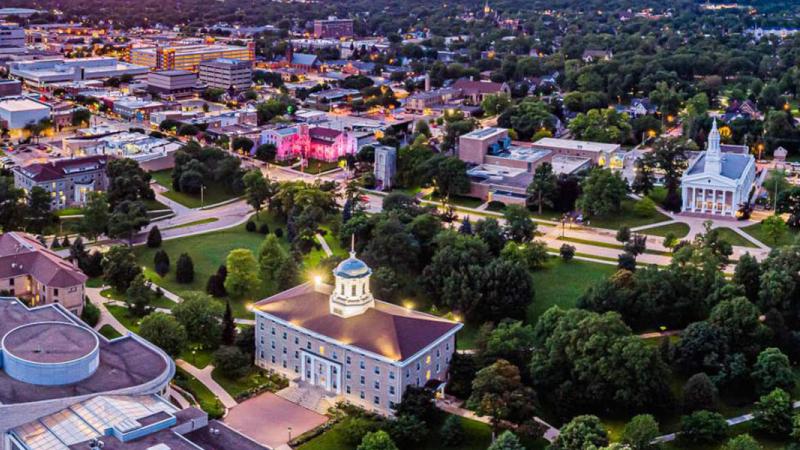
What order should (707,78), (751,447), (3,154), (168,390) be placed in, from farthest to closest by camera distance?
(707,78) → (3,154) → (168,390) → (751,447)

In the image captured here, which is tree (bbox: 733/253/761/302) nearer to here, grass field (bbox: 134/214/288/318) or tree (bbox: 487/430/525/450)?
tree (bbox: 487/430/525/450)

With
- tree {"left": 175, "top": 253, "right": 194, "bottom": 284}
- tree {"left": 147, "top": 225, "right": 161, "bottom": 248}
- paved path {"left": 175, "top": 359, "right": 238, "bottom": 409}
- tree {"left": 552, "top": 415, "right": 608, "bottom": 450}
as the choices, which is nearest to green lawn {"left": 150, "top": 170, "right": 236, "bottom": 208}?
tree {"left": 147, "top": 225, "right": 161, "bottom": 248}

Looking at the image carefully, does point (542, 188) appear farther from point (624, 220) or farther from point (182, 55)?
point (182, 55)

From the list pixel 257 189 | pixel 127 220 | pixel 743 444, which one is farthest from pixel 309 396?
pixel 257 189

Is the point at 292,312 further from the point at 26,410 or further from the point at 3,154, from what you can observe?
the point at 3,154

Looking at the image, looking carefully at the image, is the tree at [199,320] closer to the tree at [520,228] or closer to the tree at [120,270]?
the tree at [120,270]

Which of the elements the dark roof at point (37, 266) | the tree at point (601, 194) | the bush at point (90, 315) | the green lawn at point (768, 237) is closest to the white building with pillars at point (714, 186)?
the green lawn at point (768, 237)

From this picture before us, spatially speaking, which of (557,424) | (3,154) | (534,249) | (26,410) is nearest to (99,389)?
(26,410)
